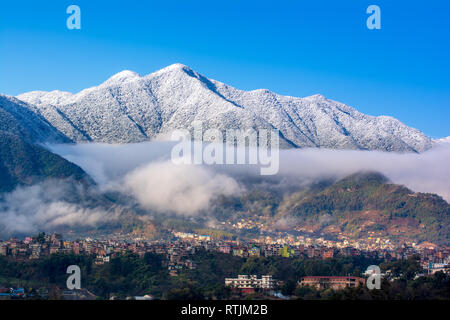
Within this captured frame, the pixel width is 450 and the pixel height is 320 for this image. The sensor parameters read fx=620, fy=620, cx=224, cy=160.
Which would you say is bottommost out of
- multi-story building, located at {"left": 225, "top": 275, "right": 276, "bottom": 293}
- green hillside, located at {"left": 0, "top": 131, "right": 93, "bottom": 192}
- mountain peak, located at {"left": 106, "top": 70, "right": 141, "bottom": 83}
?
multi-story building, located at {"left": 225, "top": 275, "right": 276, "bottom": 293}

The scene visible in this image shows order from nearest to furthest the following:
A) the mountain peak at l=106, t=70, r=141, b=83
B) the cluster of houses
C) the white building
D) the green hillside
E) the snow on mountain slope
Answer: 1. the white building
2. the cluster of houses
3. the green hillside
4. the snow on mountain slope
5. the mountain peak at l=106, t=70, r=141, b=83

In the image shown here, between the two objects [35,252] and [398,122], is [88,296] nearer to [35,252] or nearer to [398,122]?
[35,252]

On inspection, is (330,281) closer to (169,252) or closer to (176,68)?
(169,252)

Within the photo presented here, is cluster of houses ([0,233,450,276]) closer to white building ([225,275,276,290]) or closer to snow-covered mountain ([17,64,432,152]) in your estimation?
white building ([225,275,276,290])

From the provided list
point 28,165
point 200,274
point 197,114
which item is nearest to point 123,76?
point 197,114

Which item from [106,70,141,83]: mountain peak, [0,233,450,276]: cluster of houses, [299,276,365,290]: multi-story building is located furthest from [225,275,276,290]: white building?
[106,70,141,83]: mountain peak

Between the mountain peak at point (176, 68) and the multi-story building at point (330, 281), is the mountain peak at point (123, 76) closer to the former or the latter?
the mountain peak at point (176, 68)

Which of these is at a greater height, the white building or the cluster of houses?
the cluster of houses
